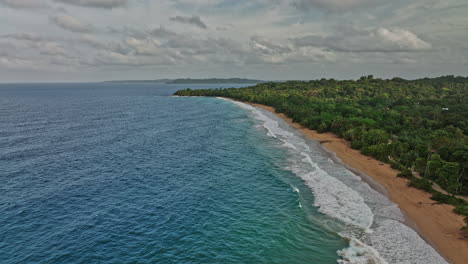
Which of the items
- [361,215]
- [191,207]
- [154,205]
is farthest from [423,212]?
[154,205]

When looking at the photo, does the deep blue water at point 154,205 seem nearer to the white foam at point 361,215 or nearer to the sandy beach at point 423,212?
the white foam at point 361,215

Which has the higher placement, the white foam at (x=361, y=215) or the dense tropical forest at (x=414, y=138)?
the dense tropical forest at (x=414, y=138)

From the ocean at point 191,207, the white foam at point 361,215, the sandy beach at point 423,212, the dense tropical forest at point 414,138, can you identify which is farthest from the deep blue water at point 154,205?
the dense tropical forest at point 414,138

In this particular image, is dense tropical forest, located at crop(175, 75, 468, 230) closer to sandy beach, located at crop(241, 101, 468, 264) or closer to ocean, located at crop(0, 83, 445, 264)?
sandy beach, located at crop(241, 101, 468, 264)

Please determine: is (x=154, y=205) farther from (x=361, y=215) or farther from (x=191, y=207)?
(x=361, y=215)

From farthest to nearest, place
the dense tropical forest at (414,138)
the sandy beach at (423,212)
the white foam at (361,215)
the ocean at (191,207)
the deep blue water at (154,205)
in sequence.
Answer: the dense tropical forest at (414,138)
the sandy beach at (423,212)
the deep blue water at (154,205)
the ocean at (191,207)
the white foam at (361,215)

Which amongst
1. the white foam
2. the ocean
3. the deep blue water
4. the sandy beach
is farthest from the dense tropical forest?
the deep blue water
